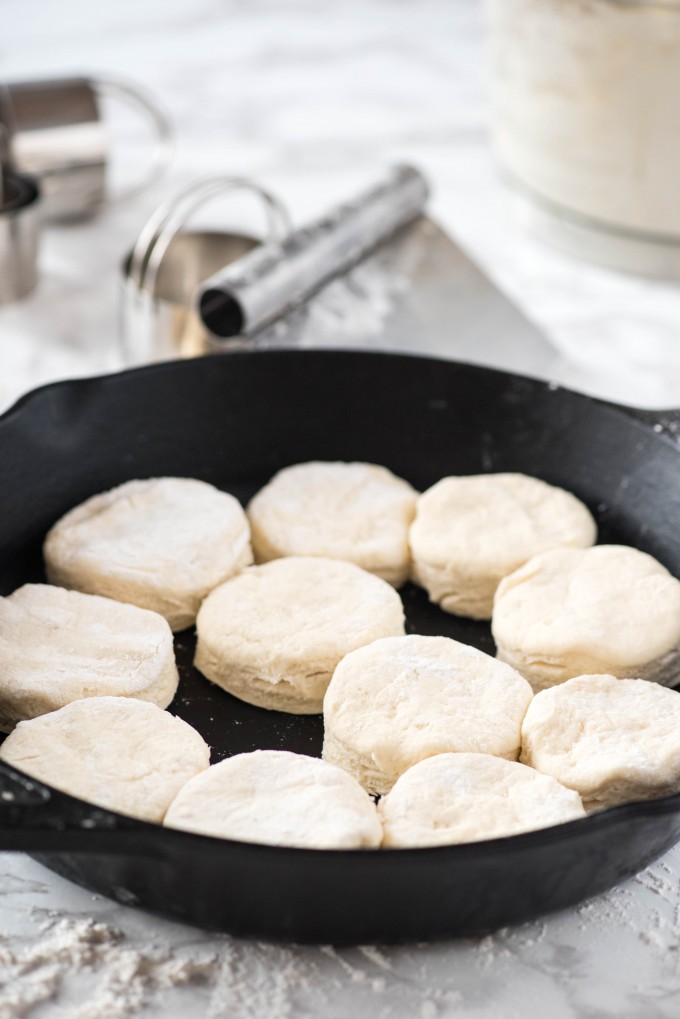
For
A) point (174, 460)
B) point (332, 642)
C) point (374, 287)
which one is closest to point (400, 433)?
point (174, 460)

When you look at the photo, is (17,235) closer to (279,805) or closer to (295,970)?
(279,805)

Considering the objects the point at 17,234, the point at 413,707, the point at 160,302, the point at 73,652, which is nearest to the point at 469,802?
the point at 413,707

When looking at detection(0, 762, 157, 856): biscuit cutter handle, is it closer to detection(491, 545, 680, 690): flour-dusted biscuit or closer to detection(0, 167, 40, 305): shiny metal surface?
detection(491, 545, 680, 690): flour-dusted biscuit

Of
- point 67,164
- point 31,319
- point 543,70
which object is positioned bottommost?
point 31,319

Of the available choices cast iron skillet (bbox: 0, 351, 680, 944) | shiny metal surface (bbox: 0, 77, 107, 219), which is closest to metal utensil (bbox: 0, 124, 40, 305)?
shiny metal surface (bbox: 0, 77, 107, 219)

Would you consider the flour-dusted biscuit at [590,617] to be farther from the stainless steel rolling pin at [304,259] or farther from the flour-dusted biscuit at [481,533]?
the stainless steel rolling pin at [304,259]

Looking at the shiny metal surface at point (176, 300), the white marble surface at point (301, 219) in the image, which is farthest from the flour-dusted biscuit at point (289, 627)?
the shiny metal surface at point (176, 300)

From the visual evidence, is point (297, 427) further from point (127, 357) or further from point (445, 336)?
point (445, 336)
